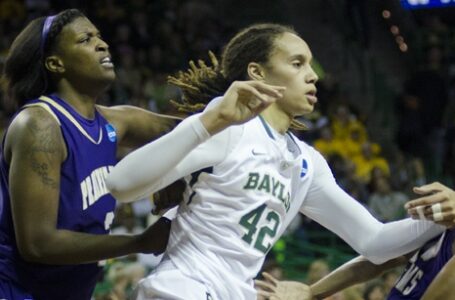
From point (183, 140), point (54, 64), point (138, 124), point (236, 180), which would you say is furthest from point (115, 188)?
point (138, 124)

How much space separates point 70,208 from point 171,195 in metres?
0.38

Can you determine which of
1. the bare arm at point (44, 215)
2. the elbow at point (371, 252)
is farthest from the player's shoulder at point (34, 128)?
the elbow at point (371, 252)

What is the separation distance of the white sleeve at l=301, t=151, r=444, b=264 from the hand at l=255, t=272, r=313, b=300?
0.28 m

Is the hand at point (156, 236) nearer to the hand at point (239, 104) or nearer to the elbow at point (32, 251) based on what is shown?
the elbow at point (32, 251)

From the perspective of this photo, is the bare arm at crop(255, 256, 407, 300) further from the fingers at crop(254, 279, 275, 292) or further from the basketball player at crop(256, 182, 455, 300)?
the fingers at crop(254, 279, 275, 292)

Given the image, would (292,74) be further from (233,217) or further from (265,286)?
(265,286)

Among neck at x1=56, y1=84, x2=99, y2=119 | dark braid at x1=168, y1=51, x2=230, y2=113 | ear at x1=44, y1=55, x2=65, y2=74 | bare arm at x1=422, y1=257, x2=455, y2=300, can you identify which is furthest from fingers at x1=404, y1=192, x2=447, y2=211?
ear at x1=44, y1=55, x2=65, y2=74

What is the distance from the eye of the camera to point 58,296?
4.05 metres

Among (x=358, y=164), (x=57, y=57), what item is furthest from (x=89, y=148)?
(x=358, y=164)

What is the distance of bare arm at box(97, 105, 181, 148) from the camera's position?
439 centimetres

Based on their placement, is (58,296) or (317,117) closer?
(58,296)

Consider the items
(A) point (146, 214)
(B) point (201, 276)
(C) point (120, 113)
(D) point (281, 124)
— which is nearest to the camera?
(B) point (201, 276)

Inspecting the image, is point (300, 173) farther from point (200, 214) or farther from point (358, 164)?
point (358, 164)

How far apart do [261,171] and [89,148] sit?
27.7 inches
